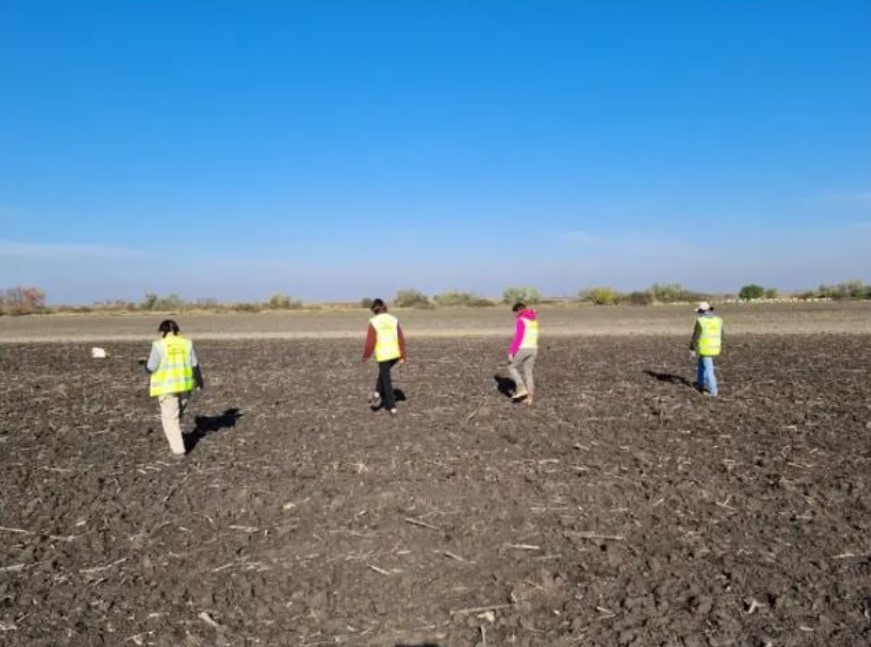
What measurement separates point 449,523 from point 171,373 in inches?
186

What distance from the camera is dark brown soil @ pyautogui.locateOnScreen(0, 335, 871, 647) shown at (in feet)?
16.5

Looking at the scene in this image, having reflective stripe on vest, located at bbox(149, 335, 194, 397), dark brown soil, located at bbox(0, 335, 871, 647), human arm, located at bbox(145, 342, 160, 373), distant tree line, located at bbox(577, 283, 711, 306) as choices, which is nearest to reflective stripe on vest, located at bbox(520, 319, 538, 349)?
dark brown soil, located at bbox(0, 335, 871, 647)

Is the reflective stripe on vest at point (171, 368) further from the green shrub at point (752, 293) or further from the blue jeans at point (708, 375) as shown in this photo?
the green shrub at point (752, 293)

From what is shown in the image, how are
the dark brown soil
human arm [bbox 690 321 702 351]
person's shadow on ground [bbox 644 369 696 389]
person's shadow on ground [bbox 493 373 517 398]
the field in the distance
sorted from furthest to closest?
the field in the distance → person's shadow on ground [bbox 644 369 696 389] → person's shadow on ground [bbox 493 373 517 398] → human arm [bbox 690 321 702 351] → the dark brown soil

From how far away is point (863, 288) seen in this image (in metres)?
64.6

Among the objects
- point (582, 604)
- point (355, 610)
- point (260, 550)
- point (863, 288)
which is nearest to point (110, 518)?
point (260, 550)

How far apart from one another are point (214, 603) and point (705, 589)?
3810mm

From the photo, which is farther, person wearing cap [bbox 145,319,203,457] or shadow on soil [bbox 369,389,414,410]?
shadow on soil [bbox 369,389,414,410]

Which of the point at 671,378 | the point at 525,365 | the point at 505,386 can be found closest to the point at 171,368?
the point at 525,365

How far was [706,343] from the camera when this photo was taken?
44.8ft

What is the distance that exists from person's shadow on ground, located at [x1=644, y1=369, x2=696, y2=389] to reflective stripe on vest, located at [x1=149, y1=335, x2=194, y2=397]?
1060 cm

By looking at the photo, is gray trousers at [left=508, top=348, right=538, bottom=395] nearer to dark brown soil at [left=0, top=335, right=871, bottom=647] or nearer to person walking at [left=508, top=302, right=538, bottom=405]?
person walking at [left=508, top=302, right=538, bottom=405]

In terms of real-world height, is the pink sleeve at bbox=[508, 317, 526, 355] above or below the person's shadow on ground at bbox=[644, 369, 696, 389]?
above

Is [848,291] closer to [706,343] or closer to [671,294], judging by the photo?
[671,294]
